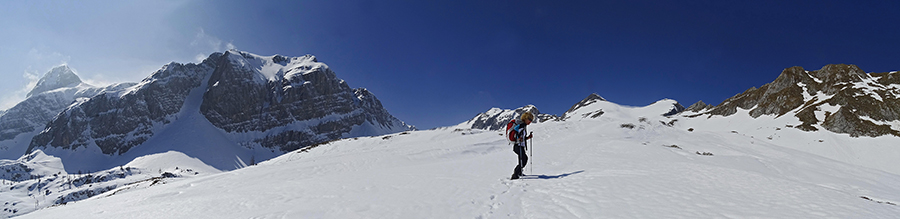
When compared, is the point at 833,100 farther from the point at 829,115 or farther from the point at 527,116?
the point at 527,116

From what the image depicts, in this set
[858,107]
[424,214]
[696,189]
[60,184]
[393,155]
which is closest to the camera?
[424,214]

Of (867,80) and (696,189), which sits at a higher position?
(867,80)

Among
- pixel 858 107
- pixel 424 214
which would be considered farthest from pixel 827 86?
pixel 424 214

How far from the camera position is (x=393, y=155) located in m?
24.3

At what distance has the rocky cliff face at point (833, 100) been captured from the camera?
61.0 metres

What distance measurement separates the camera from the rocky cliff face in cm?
6097

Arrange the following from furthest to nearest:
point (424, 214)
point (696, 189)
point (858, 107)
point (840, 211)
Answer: point (858, 107) → point (696, 189) → point (424, 214) → point (840, 211)

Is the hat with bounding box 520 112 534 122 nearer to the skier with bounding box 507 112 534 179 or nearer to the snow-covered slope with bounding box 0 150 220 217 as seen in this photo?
the skier with bounding box 507 112 534 179

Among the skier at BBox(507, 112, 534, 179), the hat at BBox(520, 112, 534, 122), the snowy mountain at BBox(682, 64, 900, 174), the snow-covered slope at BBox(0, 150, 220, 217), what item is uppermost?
the snowy mountain at BBox(682, 64, 900, 174)

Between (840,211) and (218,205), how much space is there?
44.4 feet

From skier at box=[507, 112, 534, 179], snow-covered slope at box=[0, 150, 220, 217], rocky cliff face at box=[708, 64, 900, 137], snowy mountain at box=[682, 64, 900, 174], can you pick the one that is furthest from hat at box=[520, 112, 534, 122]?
snow-covered slope at box=[0, 150, 220, 217]

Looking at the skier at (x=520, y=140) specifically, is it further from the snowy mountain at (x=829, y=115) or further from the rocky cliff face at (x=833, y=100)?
the rocky cliff face at (x=833, y=100)

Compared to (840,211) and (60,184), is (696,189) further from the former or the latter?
(60,184)

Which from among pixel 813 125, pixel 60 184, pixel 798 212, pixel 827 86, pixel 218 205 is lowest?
pixel 60 184
